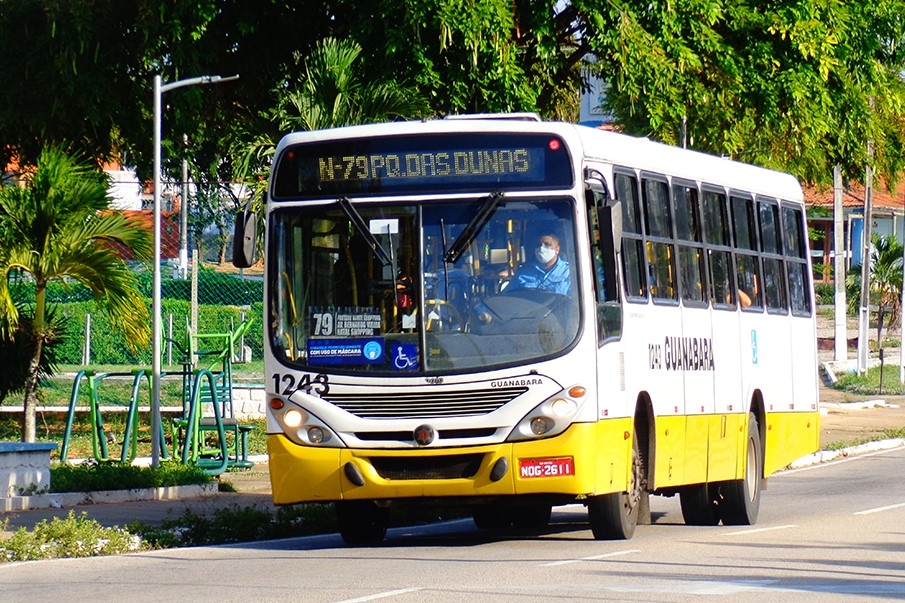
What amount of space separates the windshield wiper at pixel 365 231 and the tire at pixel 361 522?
2046 millimetres

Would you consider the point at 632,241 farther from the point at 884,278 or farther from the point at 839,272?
the point at 884,278

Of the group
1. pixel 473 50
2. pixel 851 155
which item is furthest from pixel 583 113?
pixel 473 50

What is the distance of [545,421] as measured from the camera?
42.4ft

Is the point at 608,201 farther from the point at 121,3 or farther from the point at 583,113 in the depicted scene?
the point at 583,113

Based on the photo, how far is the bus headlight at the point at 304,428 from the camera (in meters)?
13.2

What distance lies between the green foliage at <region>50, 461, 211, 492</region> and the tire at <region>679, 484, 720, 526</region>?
5258 millimetres

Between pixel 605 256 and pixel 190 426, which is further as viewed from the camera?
pixel 190 426

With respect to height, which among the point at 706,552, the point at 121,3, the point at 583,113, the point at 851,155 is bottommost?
the point at 706,552

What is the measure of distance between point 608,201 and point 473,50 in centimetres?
920

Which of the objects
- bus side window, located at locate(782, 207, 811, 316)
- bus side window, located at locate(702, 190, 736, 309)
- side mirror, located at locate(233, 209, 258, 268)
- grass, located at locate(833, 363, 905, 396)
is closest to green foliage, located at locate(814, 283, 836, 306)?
grass, located at locate(833, 363, 905, 396)

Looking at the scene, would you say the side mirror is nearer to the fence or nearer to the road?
the road

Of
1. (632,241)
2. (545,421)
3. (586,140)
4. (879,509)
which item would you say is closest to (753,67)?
(879,509)

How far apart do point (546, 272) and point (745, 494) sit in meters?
4.71

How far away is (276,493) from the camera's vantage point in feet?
43.9
